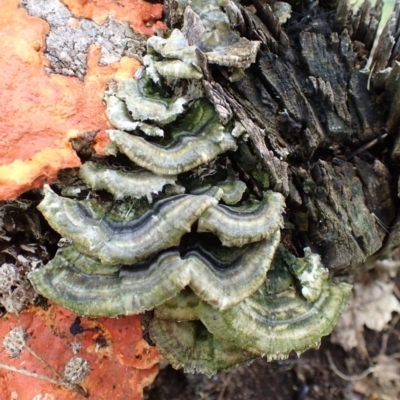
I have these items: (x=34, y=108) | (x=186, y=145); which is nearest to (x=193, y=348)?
(x=186, y=145)

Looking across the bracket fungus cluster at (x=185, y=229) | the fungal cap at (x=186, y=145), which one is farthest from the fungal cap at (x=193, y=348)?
the fungal cap at (x=186, y=145)

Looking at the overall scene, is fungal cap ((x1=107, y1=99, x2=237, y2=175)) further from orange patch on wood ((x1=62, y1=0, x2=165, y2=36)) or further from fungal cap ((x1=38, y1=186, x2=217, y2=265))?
orange patch on wood ((x1=62, y1=0, x2=165, y2=36))

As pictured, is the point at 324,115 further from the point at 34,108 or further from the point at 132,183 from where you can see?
the point at 34,108

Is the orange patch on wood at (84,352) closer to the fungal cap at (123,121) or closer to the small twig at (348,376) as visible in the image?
the fungal cap at (123,121)

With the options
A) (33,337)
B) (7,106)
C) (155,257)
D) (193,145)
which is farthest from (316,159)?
(33,337)

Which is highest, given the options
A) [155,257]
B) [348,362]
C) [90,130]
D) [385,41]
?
[385,41]

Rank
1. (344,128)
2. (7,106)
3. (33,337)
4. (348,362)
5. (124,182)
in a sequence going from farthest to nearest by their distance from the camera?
1. (348,362)
2. (344,128)
3. (33,337)
4. (7,106)
5. (124,182)

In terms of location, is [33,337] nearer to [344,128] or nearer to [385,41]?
[344,128]
